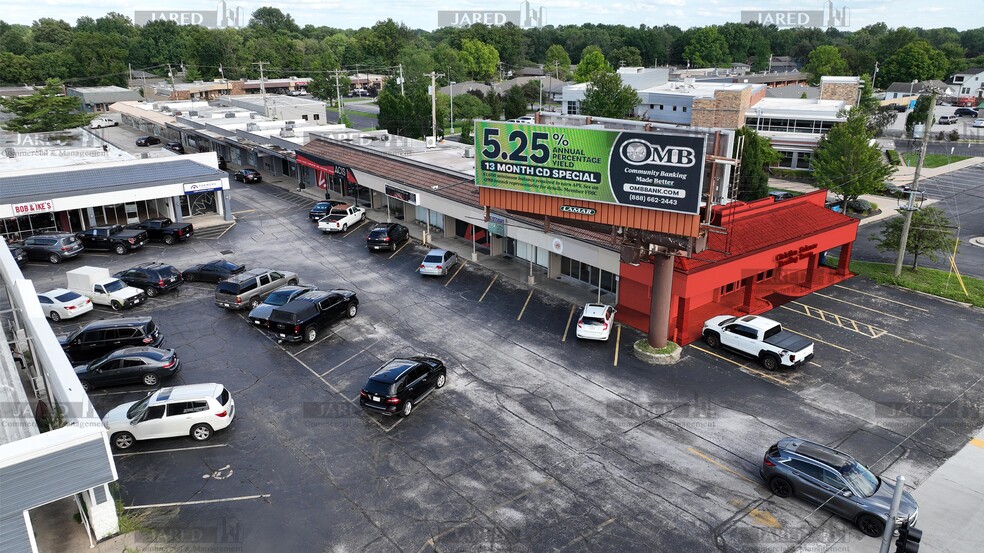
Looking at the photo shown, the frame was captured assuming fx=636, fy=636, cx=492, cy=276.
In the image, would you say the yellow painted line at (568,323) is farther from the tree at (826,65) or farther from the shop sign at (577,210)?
the tree at (826,65)

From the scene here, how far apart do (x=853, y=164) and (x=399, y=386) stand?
40253mm

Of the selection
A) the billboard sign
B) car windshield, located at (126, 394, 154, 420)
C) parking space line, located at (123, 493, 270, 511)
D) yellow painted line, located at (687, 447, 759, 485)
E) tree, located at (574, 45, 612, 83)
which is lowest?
parking space line, located at (123, 493, 270, 511)

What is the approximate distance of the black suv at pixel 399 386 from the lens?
869 inches

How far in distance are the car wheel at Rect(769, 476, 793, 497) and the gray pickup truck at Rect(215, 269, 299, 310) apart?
81.1ft

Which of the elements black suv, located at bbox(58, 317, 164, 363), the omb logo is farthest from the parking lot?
the omb logo

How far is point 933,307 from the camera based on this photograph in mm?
32344

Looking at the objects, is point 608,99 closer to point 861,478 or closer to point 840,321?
point 840,321

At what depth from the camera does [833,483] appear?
17.6 m

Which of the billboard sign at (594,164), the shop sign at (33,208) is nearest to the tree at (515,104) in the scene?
the shop sign at (33,208)

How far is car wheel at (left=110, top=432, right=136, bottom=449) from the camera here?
20844 mm

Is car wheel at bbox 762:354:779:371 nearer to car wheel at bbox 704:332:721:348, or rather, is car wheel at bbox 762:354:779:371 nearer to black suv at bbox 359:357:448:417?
car wheel at bbox 704:332:721:348

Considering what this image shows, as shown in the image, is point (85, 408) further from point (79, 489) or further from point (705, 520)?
point (705, 520)

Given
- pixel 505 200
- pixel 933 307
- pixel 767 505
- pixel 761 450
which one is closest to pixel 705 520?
pixel 767 505

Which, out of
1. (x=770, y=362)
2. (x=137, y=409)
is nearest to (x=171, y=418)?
(x=137, y=409)
